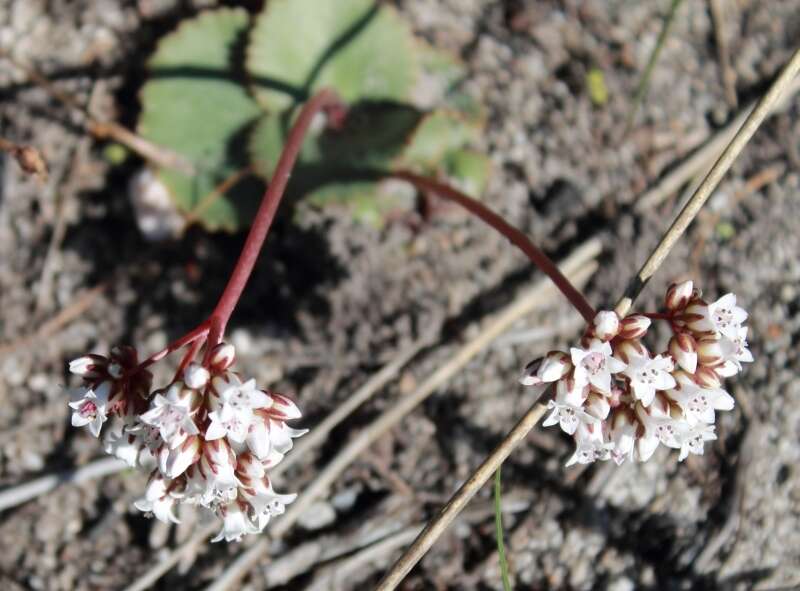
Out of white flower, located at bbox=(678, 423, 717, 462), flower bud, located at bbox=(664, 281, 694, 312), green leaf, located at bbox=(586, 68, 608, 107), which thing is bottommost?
white flower, located at bbox=(678, 423, 717, 462)

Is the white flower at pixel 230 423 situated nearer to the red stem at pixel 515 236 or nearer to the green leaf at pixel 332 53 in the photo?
the red stem at pixel 515 236

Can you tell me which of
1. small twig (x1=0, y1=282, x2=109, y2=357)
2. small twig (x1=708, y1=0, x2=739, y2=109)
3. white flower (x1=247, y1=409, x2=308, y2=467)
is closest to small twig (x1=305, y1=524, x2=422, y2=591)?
white flower (x1=247, y1=409, x2=308, y2=467)

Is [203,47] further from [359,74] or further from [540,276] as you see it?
[540,276]

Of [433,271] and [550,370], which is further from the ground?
[550,370]

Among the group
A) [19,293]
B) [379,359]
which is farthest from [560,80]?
[19,293]

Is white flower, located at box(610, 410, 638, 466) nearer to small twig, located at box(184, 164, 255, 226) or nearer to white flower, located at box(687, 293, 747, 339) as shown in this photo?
white flower, located at box(687, 293, 747, 339)

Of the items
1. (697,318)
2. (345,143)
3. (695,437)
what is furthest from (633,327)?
(345,143)

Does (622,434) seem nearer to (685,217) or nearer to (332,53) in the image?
(685,217)
